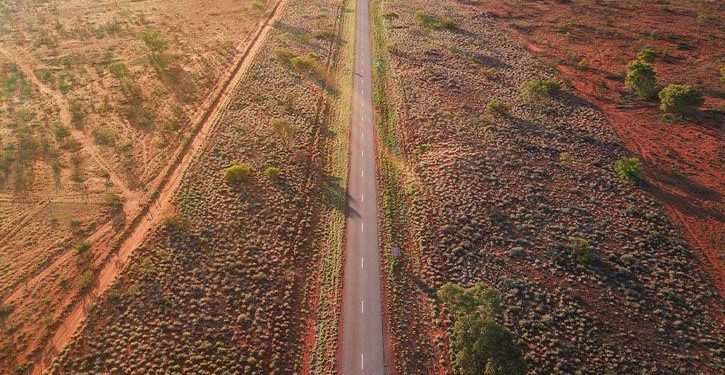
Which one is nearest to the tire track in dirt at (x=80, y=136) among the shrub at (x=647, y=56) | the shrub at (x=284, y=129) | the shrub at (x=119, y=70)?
the shrub at (x=119, y=70)

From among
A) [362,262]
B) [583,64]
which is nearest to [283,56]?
[362,262]

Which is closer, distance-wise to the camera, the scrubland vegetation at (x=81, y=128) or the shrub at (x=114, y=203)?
the scrubland vegetation at (x=81, y=128)

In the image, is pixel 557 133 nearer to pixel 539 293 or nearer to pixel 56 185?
pixel 539 293

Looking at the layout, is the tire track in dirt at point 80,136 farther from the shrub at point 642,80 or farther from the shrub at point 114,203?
the shrub at point 642,80

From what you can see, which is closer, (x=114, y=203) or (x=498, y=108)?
(x=114, y=203)

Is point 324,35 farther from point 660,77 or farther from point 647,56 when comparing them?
point 660,77

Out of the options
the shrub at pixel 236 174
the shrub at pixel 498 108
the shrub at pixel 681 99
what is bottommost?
the shrub at pixel 236 174
